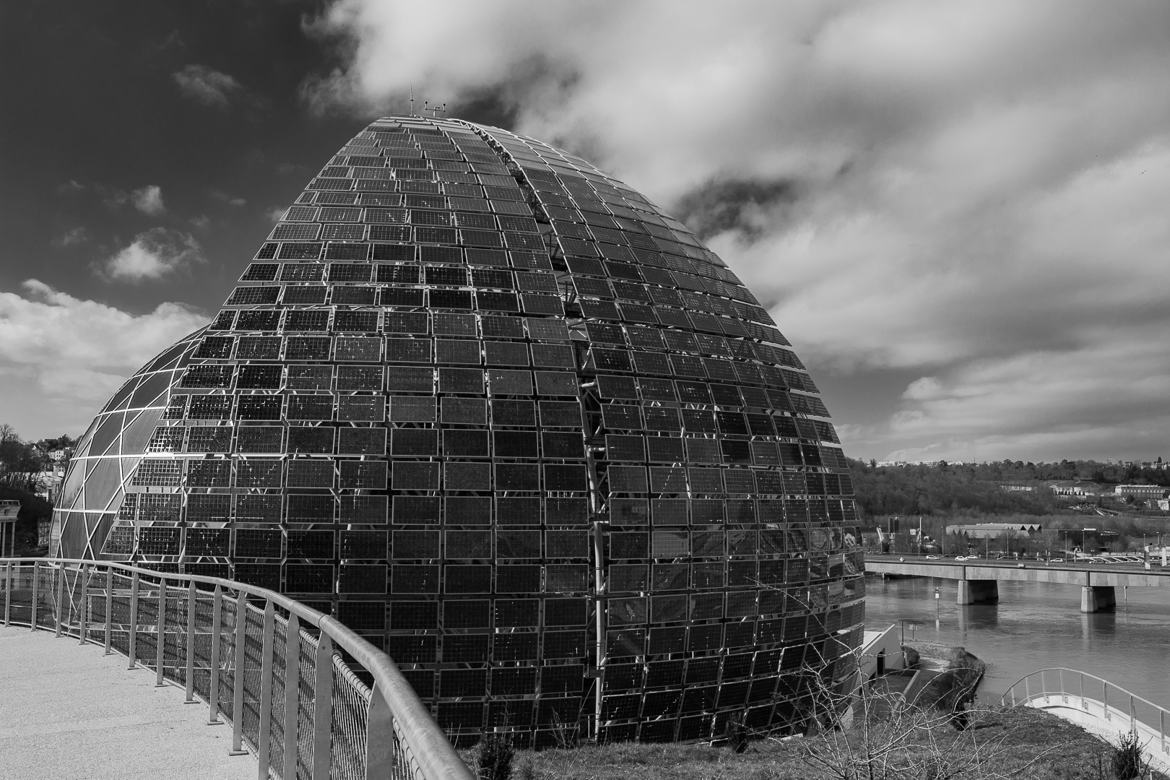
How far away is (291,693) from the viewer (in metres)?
7.84

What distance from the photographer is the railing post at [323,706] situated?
258 inches

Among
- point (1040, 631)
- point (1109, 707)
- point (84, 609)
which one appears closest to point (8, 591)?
point (84, 609)

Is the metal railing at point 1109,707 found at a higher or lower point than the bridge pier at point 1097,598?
higher

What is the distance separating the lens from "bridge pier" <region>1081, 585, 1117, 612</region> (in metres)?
102

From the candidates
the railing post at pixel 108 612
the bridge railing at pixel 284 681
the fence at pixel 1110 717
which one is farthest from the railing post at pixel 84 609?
the fence at pixel 1110 717

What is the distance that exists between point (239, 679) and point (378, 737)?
5.93m

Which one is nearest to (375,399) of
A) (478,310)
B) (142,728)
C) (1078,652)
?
(478,310)

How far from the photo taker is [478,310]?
21.6 m

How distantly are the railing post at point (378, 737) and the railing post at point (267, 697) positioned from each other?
426cm

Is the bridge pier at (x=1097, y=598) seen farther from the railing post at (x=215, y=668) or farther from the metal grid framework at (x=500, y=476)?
the railing post at (x=215, y=668)

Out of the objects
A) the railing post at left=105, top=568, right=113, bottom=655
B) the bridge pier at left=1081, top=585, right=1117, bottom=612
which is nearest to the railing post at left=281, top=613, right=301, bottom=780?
the railing post at left=105, top=568, right=113, bottom=655

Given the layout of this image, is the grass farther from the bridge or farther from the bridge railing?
the bridge

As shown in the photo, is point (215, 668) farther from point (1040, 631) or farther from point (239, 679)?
point (1040, 631)

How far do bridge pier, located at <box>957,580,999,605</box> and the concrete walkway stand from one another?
114 meters
